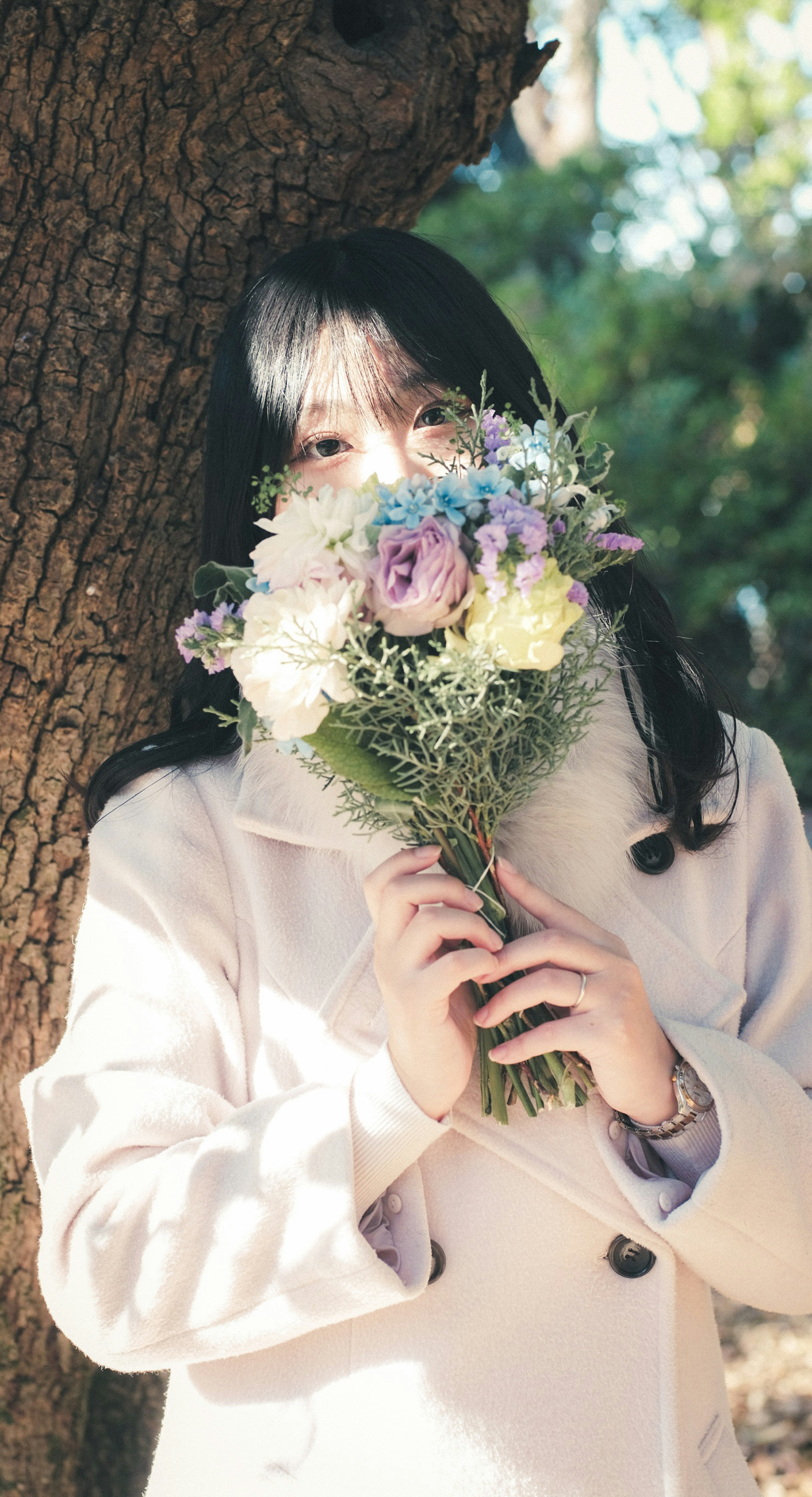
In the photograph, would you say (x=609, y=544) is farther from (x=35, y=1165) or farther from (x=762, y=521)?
(x=762, y=521)

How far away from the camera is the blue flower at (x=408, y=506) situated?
141 centimetres

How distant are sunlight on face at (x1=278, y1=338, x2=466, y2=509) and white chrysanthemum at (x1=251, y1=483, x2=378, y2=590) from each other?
38cm

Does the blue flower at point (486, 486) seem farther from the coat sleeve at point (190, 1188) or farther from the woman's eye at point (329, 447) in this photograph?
the coat sleeve at point (190, 1188)

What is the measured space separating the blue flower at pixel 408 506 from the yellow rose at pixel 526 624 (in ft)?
0.34

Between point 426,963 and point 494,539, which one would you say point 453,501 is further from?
point 426,963

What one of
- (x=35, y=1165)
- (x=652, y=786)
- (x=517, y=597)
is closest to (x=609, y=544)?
(x=517, y=597)

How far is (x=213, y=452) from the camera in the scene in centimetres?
209

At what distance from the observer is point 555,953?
1604mm

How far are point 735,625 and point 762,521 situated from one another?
71 cm

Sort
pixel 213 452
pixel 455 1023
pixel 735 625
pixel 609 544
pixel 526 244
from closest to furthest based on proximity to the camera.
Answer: pixel 609 544
pixel 455 1023
pixel 213 452
pixel 735 625
pixel 526 244

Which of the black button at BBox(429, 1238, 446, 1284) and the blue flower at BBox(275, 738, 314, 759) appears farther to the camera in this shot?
the black button at BBox(429, 1238, 446, 1284)

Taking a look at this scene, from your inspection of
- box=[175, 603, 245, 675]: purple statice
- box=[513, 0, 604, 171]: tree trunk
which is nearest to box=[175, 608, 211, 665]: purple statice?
box=[175, 603, 245, 675]: purple statice

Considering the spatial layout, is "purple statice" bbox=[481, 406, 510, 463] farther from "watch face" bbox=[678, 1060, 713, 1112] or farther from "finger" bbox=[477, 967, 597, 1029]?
"watch face" bbox=[678, 1060, 713, 1112]

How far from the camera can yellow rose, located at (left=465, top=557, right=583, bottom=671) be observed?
4.46 ft
